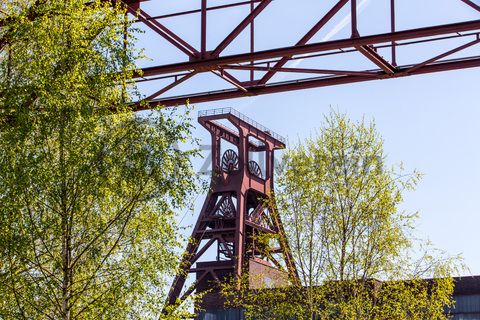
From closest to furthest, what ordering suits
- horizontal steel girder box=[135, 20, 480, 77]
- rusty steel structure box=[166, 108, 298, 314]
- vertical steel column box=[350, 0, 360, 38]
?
horizontal steel girder box=[135, 20, 480, 77] → vertical steel column box=[350, 0, 360, 38] → rusty steel structure box=[166, 108, 298, 314]

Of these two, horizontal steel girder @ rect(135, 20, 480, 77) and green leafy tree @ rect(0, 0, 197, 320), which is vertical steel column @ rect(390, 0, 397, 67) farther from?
green leafy tree @ rect(0, 0, 197, 320)

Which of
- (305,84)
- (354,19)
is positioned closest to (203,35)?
(305,84)

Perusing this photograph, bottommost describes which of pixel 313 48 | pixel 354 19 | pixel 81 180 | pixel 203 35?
pixel 81 180

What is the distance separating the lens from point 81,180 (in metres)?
18.4

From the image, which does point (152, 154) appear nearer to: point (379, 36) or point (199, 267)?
point (379, 36)

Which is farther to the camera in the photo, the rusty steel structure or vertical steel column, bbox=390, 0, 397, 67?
the rusty steel structure

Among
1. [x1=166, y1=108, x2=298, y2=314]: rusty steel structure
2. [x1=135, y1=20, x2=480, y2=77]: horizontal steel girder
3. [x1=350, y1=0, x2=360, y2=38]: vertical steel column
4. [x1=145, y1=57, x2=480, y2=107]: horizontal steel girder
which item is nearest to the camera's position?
[x1=135, y1=20, x2=480, y2=77]: horizontal steel girder

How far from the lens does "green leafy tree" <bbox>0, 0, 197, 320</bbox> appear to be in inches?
717

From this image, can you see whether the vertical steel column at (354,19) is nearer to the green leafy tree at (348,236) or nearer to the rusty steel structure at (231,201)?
the green leafy tree at (348,236)

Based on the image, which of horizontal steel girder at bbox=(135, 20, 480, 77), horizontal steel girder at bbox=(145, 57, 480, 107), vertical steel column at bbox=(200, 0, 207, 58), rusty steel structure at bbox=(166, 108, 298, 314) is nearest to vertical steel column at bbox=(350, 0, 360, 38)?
horizontal steel girder at bbox=(135, 20, 480, 77)

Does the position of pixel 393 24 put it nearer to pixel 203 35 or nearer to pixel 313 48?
pixel 313 48

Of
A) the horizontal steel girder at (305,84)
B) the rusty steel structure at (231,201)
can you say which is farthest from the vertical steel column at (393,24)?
the rusty steel structure at (231,201)

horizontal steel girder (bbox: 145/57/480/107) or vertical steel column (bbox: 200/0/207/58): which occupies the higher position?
vertical steel column (bbox: 200/0/207/58)

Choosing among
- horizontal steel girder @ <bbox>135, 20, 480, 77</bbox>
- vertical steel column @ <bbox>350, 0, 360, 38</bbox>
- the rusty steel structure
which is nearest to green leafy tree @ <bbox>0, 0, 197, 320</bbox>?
horizontal steel girder @ <bbox>135, 20, 480, 77</bbox>
